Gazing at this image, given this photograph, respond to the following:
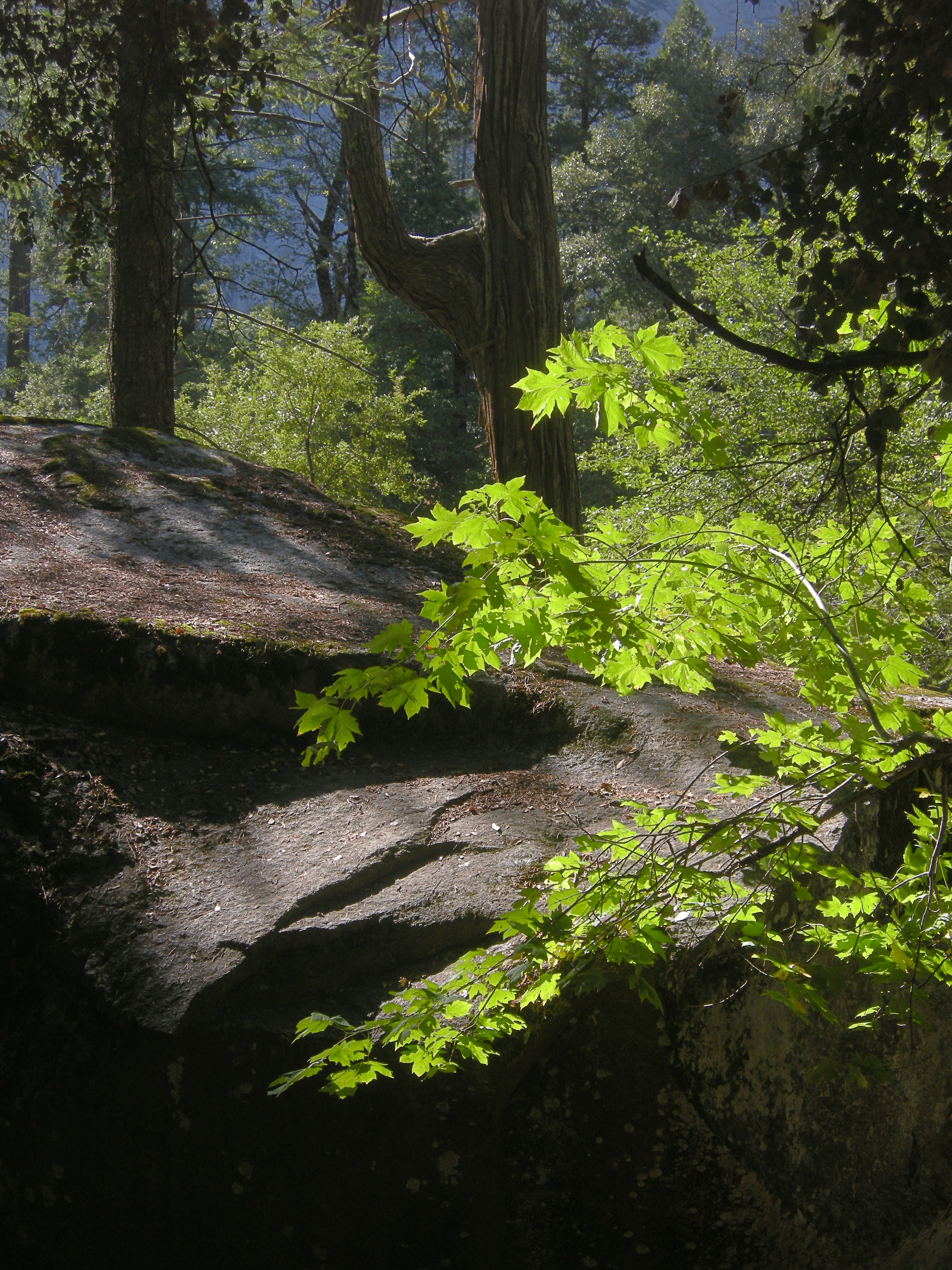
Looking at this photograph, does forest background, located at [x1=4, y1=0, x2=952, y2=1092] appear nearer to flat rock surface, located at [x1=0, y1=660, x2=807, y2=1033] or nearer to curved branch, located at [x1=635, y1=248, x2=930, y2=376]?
curved branch, located at [x1=635, y1=248, x2=930, y2=376]

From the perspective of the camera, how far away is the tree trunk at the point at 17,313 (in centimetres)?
2838

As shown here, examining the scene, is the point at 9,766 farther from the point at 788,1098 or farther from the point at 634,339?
the point at 788,1098

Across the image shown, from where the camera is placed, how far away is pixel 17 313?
3134 centimetres

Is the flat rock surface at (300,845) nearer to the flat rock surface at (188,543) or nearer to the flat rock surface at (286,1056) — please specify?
the flat rock surface at (286,1056)

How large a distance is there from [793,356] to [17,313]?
35358 mm

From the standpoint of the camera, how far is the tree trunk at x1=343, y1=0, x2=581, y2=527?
6.38 m

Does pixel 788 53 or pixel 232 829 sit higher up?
pixel 788 53

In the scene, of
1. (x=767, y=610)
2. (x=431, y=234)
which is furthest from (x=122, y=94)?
(x=431, y=234)

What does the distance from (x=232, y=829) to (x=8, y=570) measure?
6.11ft

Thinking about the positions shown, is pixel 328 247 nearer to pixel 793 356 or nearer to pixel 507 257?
pixel 507 257

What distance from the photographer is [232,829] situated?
3.33 meters

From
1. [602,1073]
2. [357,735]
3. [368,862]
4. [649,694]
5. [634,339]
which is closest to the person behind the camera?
[634,339]

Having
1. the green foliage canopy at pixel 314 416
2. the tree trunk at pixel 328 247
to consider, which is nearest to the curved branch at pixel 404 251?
the green foliage canopy at pixel 314 416

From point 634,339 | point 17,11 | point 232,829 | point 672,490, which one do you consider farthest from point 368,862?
point 672,490
